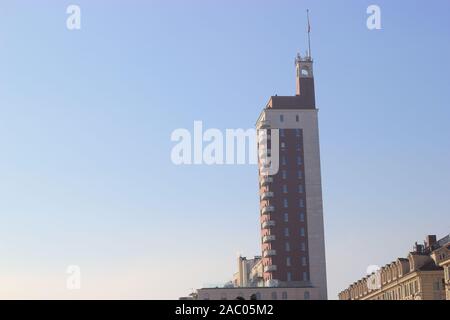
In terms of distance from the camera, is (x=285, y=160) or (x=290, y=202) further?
(x=285, y=160)

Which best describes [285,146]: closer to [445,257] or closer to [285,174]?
[285,174]

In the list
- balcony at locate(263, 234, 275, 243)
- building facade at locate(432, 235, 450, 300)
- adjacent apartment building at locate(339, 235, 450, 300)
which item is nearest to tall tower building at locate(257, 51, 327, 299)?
balcony at locate(263, 234, 275, 243)

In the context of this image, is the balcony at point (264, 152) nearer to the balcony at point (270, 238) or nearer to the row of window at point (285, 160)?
the row of window at point (285, 160)

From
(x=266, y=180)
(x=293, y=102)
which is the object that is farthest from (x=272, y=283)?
(x=293, y=102)

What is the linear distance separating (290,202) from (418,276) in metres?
58.6

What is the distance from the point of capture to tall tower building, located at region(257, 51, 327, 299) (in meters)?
181

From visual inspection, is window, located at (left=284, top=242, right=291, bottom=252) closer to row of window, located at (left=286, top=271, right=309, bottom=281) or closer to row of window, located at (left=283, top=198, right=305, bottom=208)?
row of window, located at (left=286, top=271, right=309, bottom=281)

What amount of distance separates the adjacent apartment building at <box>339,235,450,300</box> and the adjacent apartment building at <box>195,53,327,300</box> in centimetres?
2196

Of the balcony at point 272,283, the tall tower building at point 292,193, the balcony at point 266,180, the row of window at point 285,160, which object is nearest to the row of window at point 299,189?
the tall tower building at point 292,193

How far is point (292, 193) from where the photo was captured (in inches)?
7269
